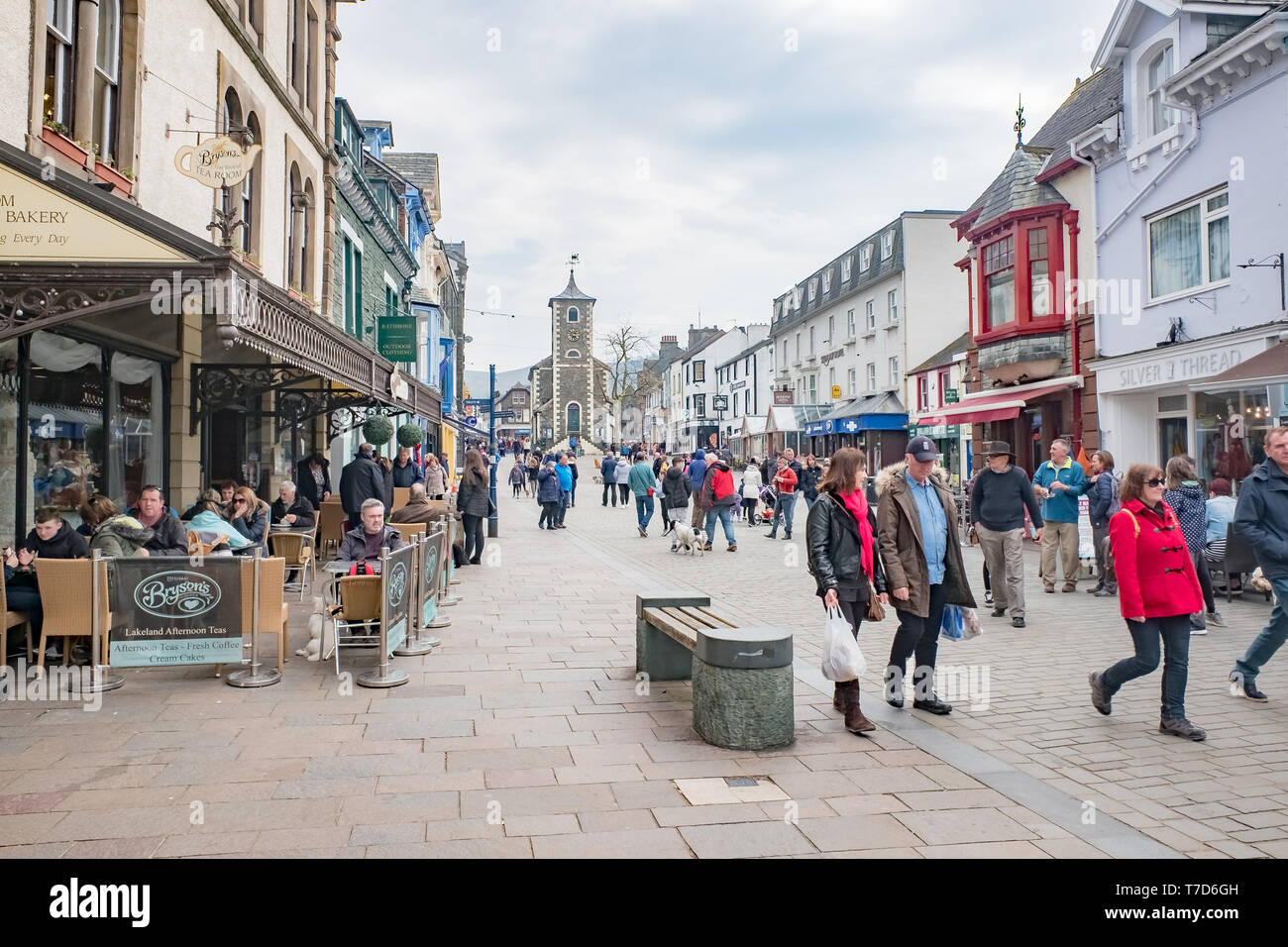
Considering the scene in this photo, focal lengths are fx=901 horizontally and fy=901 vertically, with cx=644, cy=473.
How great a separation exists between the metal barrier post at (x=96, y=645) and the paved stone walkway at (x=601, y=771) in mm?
211

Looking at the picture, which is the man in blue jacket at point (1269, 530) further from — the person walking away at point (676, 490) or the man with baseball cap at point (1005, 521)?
the person walking away at point (676, 490)

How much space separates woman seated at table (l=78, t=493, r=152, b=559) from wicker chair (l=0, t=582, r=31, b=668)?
0.60 m

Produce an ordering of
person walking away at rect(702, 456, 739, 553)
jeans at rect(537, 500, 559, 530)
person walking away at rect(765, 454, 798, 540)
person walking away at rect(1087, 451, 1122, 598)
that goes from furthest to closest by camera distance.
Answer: jeans at rect(537, 500, 559, 530), person walking away at rect(765, 454, 798, 540), person walking away at rect(702, 456, 739, 553), person walking away at rect(1087, 451, 1122, 598)

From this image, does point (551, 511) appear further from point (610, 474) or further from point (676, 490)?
point (610, 474)

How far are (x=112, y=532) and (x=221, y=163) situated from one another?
12.8 ft

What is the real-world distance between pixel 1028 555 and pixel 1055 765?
11187 millimetres

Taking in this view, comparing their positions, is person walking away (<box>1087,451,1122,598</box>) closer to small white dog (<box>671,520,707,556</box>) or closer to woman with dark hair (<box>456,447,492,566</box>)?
small white dog (<box>671,520,707,556</box>)

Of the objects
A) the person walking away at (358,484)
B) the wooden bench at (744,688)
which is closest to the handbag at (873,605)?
the wooden bench at (744,688)

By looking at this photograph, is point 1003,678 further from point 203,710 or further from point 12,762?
point 12,762

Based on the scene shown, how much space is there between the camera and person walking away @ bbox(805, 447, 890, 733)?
537 centimetres

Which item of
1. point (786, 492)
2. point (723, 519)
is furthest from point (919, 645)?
point (786, 492)

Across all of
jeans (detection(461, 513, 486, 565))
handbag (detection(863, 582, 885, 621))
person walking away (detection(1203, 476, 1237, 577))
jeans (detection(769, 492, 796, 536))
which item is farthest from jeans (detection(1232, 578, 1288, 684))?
jeans (detection(769, 492, 796, 536))

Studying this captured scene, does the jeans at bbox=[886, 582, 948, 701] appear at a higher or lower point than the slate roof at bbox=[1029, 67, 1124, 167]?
lower
